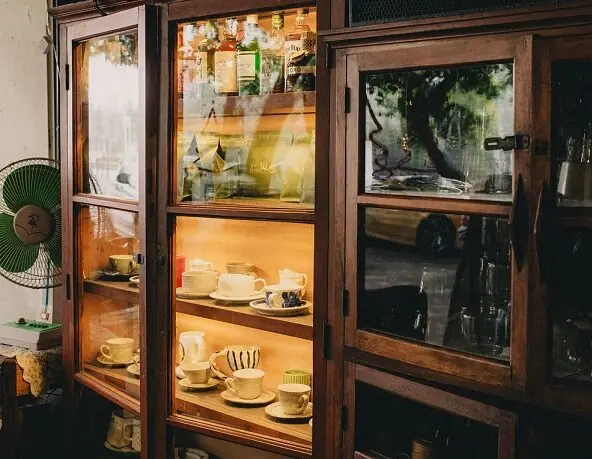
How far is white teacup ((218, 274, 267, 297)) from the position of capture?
2.68m

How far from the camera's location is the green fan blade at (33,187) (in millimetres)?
3100

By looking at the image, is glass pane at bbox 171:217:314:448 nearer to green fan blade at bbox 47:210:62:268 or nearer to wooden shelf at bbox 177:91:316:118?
wooden shelf at bbox 177:91:316:118

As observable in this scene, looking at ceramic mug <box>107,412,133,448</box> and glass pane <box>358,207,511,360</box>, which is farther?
ceramic mug <box>107,412,133,448</box>

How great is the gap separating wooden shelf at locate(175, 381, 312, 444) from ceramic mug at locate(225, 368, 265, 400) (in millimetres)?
45

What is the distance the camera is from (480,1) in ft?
5.86

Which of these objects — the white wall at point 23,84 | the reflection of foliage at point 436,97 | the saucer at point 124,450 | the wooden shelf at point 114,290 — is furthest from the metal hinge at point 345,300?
the white wall at point 23,84

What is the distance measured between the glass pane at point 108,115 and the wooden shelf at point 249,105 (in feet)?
0.77

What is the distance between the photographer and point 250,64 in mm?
2555

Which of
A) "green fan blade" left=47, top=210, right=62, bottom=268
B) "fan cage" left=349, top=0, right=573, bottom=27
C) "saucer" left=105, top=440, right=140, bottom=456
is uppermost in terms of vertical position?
"fan cage" left=349, top=0, right=573, bottom=27

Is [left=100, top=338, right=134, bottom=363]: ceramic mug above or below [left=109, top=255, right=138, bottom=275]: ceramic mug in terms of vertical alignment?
below

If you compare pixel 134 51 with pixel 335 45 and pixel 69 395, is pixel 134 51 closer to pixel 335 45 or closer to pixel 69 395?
pixel 335 45

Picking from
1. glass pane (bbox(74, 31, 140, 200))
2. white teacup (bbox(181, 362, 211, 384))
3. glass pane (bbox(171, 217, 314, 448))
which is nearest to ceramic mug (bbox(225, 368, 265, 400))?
glass pane (bbox(171, 217, 314, 448))

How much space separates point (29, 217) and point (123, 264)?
0.44 m

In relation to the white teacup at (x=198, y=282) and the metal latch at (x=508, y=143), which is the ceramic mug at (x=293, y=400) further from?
the metal latch at (x=508, y=143)
